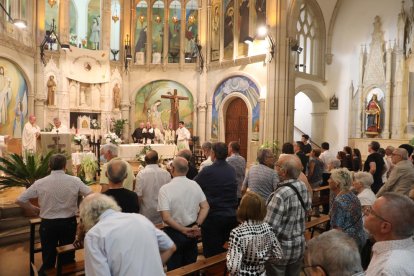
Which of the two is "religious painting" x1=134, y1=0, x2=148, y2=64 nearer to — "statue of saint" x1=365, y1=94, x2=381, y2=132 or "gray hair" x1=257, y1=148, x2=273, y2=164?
"statue of saint" x1=365, y1=94, x2=381, y2=132

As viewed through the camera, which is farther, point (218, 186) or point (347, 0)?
point (347, 0)

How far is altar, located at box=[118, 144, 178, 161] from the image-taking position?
12.9 metres

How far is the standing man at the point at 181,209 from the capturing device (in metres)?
3.50

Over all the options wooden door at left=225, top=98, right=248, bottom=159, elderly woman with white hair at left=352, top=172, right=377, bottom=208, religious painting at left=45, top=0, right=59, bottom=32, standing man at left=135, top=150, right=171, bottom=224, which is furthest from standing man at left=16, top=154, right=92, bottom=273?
religious painting at left=45, top=0, right=59, bottom=32

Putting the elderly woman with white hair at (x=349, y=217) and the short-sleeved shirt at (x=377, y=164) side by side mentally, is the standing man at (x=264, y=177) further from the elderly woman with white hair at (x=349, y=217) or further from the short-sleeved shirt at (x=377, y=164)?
the short-sleeved shirt at (x=377, y=164)

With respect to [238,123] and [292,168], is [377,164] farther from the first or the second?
[238,123]

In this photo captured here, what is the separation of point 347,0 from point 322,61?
10.2ft

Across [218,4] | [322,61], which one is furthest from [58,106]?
[322,61]

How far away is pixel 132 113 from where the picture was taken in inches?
690

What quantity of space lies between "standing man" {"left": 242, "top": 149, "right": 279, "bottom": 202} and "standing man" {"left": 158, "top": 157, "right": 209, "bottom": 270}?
949 mm

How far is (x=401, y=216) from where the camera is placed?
1.78 metres

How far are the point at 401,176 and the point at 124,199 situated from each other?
4.04 meters

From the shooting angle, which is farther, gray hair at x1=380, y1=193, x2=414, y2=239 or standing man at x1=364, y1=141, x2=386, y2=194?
standing man at x1=364, y1=141, x2=386, y2=194

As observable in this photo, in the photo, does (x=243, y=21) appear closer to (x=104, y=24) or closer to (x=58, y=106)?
(x=104, y=24)
